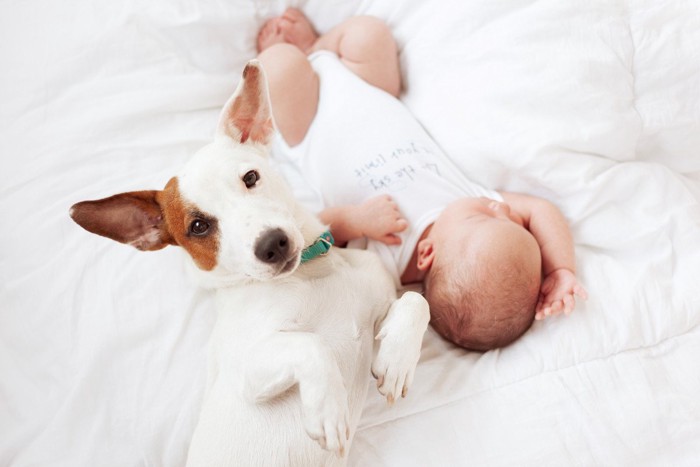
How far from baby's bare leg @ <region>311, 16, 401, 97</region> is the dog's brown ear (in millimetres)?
1072

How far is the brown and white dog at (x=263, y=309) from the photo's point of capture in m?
1.19

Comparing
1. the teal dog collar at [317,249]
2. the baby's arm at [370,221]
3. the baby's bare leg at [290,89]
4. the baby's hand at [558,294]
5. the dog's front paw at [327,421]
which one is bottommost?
the baby's hand at [558,294]

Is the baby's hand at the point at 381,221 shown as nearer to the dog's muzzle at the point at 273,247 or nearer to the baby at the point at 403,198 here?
the baby at the point at 403,198

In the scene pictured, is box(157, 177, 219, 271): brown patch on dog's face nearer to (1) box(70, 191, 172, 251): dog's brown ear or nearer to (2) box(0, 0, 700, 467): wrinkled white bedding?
(1) box(70, 191, 172, 251): dog's brown ear

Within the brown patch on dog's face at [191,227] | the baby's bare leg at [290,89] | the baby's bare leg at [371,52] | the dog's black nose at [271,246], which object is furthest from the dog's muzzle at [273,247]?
the baby's bare leg at [371,52]

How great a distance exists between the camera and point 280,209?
131 cm

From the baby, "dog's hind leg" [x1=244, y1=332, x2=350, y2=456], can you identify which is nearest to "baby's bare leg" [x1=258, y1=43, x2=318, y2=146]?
the baby

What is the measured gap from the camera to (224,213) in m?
1.26

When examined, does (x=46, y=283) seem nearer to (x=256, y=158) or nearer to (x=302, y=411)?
(x=256, y=158)

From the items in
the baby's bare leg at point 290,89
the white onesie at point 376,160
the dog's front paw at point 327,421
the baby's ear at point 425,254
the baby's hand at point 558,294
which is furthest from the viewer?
the baby's bare leg at point 290,89

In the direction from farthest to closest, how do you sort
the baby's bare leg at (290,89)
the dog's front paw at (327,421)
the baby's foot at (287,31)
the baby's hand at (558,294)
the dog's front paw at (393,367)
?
1. the baby's foot at (287,31)
2. the baby's bare leg at (290,89)
3. the baby's hand at (558,294)
4. the dog's front paw at (393,367)
5. the dog's front paw at (327,421)

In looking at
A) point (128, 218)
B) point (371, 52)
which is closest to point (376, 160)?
point (371, 52)

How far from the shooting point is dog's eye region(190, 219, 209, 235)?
1.29m

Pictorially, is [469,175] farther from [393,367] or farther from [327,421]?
[327,421]
